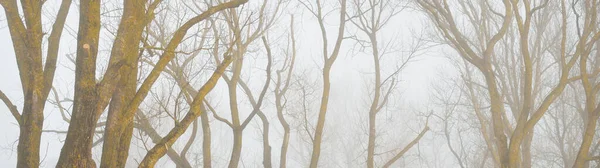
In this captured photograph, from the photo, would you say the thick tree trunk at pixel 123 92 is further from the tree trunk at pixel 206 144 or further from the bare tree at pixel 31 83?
the tree trunk at pixel 206 144

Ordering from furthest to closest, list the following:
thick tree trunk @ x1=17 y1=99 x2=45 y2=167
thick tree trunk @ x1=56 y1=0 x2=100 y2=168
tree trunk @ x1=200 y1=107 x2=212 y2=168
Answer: tree trunk @ x1=200 y1=107 x2=212 y2=168, thick tree trunk @ x1=17 y1=99 x2=45 y2=167, thick tree trunk @ x1=56 y1=0 x2=100 y2=168

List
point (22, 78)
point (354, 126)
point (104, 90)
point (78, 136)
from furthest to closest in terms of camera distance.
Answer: point (354, 126) < point (22, 78) < point (104, 90) < point (78, 136)

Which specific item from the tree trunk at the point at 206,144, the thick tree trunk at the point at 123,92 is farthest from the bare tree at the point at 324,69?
the thick tree trunk at the point at 123,92

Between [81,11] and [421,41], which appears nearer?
[81,11]

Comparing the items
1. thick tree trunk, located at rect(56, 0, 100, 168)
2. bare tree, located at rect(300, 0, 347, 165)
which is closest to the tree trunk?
bare tree, located at rect(300, 0, 347, 165)

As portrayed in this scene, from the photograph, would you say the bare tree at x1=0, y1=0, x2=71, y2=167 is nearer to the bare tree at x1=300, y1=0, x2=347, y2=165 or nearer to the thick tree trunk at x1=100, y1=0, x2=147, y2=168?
the thick tree trunk at x1=100, y1=0, x2=147, y2=168

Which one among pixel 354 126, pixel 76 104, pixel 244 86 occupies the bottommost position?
pixel 76 104

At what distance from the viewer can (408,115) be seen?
2616cm

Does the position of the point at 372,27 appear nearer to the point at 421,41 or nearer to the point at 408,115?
the point at 421,41

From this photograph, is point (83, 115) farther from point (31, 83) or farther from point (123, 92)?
point (31, 83)

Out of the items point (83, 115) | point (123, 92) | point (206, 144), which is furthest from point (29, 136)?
point (206, 144)

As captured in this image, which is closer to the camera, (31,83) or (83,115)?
(83,115)

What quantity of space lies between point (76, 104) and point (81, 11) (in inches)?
24.2

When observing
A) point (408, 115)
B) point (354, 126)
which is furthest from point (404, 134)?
point (354, 126)
